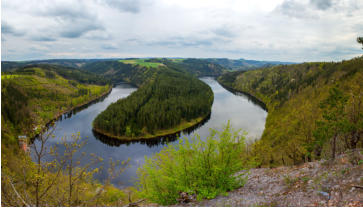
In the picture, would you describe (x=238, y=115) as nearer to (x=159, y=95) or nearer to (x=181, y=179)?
(x=159, y=95)

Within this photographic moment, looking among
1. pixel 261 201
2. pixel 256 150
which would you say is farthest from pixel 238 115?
pixel 261 201

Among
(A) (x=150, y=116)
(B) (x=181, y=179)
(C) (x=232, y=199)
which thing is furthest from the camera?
(A) (x=150, y=116)

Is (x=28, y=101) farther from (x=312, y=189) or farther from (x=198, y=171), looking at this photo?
(x=312, y=189)

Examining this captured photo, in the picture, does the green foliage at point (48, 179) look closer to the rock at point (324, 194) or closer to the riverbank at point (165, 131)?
the rock at point (324, 194)

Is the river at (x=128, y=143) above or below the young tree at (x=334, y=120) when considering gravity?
below

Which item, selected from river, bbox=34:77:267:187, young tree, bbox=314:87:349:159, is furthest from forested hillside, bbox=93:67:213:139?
young tree, bbox=314:87:349:159

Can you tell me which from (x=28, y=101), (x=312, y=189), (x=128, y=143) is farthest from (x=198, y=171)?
(x=28, y=101)

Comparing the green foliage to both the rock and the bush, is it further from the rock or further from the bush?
the rock

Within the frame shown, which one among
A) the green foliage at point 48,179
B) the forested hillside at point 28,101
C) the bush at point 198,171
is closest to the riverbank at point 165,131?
the forested hillside at point 28,101
